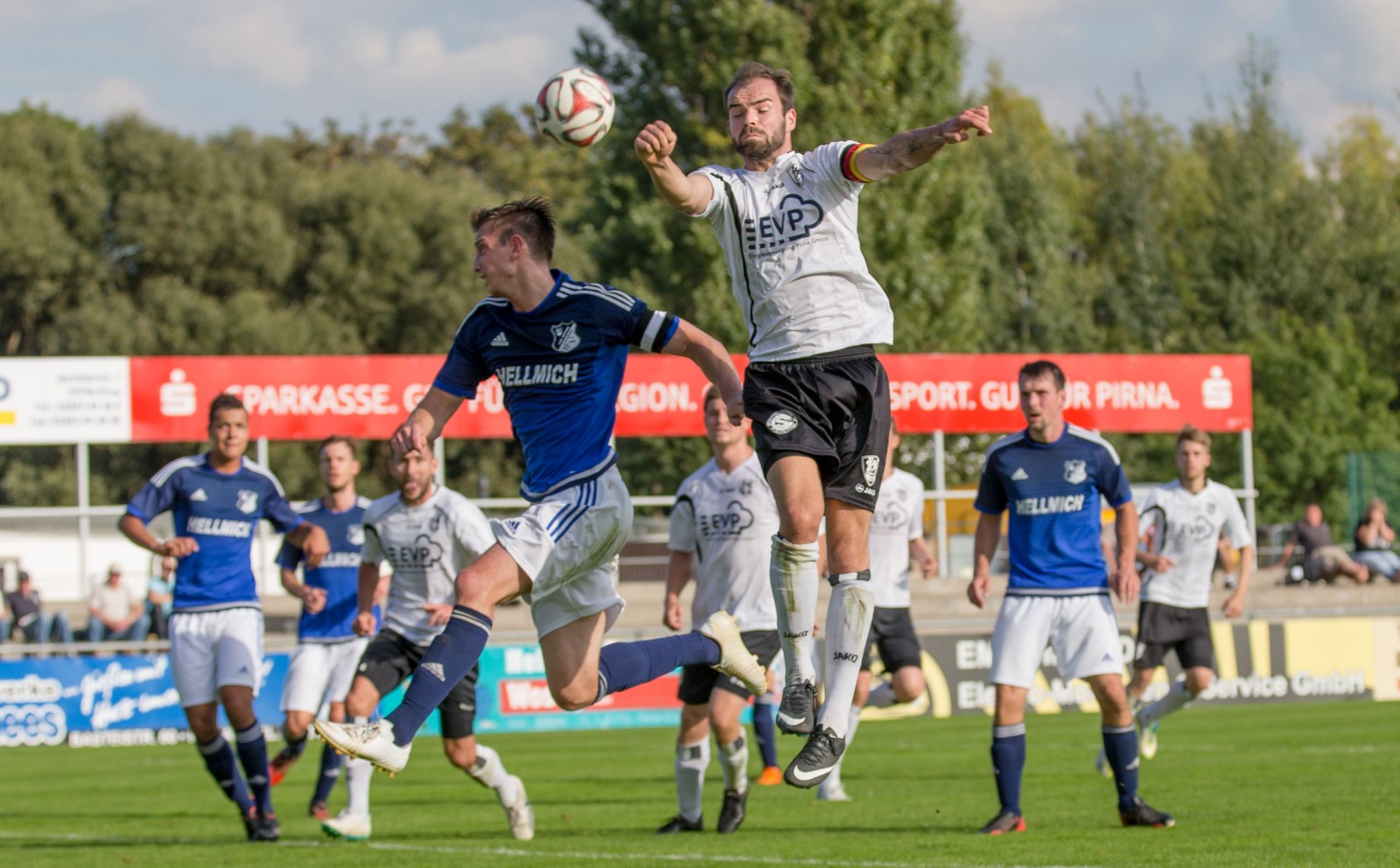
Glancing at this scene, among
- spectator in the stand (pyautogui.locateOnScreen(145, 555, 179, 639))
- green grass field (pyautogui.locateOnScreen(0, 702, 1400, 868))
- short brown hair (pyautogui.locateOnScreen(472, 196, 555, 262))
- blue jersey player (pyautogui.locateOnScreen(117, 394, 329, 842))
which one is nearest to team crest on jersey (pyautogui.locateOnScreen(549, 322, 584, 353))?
short brown hair (pyautogui.locateOnScreen(472, 196, 555, 262))

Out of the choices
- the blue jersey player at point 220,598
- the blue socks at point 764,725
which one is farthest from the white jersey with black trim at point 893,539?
the blue jersey player at point 220,598

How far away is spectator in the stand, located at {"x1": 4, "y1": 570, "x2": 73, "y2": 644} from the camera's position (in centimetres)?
2373

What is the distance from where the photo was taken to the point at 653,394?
26.0 meters

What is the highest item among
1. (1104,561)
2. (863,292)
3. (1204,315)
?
(1204,315)

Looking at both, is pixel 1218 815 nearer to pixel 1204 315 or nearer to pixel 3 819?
pixel 3 819

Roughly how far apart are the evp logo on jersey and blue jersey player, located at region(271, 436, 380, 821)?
6.58 metres

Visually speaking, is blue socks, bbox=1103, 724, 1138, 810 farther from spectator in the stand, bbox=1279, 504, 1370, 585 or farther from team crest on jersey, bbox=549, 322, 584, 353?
spectator in the stand, bbox=1279, 504, 1370, 585

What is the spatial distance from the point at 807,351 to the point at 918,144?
40.7 inches

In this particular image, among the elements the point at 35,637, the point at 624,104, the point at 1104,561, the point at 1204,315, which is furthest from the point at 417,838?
the point at 1204,315

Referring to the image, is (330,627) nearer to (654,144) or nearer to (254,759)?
(254,759)

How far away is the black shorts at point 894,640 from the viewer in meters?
13.4

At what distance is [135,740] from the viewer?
21.9m

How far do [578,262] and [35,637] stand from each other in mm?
25418

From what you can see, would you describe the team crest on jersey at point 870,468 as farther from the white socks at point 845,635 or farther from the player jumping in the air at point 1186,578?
the player jumping in the air at point 1186,578
